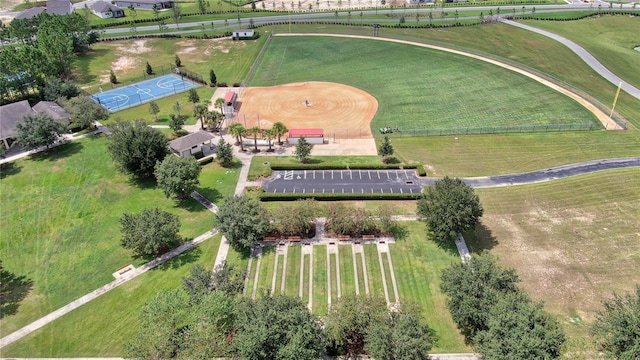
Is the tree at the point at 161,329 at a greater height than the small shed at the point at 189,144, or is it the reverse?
the small shed at the point at 189,144

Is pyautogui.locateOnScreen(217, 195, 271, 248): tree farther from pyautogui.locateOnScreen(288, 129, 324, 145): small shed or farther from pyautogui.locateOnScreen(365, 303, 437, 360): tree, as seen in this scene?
pyautogui.locateOnScreen(288, 129, 324, 145): small shed

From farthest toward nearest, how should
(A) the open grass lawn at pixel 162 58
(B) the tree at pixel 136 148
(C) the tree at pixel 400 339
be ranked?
(A) the open grass lawn at pixel 162 58
(B) the tree at pixel 136 148
(C) the tree at pixel 400 339

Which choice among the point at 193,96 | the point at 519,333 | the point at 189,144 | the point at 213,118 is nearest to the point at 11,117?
the point at 193,96

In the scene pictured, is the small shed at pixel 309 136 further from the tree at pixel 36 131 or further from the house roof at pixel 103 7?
the house roof at pixel 103 7

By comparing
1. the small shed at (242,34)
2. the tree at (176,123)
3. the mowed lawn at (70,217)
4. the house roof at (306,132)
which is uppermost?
the small shed at (242,34)

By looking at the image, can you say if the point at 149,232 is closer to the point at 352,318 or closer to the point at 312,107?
the point at 352,318

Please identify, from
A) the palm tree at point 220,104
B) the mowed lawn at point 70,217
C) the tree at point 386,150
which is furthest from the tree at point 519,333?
the palm tree at point 220,104

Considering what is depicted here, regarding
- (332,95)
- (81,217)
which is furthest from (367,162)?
(81,217)
